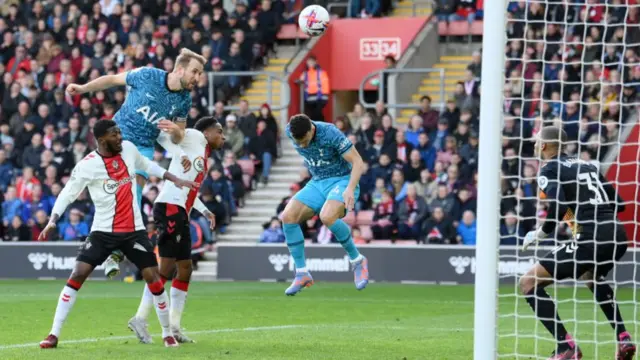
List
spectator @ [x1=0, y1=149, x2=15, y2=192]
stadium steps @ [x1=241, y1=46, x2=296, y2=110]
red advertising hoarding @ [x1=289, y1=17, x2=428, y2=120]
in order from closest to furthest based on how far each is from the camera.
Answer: spectator @ [x1=0, y1=149, x2=15, y2=192] < red advertising hoarding @ [x1=289, y1=17, x2=428, y2=120] < stadium steps @ [x1=241, y1=46, x2=296, y2=110]

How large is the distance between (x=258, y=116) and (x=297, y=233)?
43.6 feet

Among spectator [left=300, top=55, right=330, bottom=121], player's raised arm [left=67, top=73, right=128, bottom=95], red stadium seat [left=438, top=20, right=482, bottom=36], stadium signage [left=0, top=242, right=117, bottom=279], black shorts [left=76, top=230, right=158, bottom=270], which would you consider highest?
red stadium seat [left=438, top=20, right=482, bottom=36]

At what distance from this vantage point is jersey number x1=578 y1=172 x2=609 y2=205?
408 inches

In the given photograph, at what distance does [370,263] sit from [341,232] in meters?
9.21

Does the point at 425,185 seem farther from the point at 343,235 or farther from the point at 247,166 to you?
the point at 343,235

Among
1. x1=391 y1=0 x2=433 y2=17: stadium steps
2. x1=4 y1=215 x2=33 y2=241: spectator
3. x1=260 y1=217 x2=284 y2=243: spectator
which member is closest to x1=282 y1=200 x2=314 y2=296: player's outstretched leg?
x1=260 y1=217 x2=284 y2=243: spectator

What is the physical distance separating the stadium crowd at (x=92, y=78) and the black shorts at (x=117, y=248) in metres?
12.1

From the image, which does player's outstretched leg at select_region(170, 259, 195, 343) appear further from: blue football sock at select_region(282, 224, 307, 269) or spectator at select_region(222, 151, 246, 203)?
spectator at select_region(222, 151, 246, 203)

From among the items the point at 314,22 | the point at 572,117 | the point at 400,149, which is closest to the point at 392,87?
the point at 400,149

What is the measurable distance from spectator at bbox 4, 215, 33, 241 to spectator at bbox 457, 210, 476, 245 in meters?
8.53

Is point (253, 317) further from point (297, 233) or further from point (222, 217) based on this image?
point (222, 217)

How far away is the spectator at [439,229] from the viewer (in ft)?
72.2

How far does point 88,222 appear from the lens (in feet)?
79.2

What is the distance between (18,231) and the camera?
24422mm
